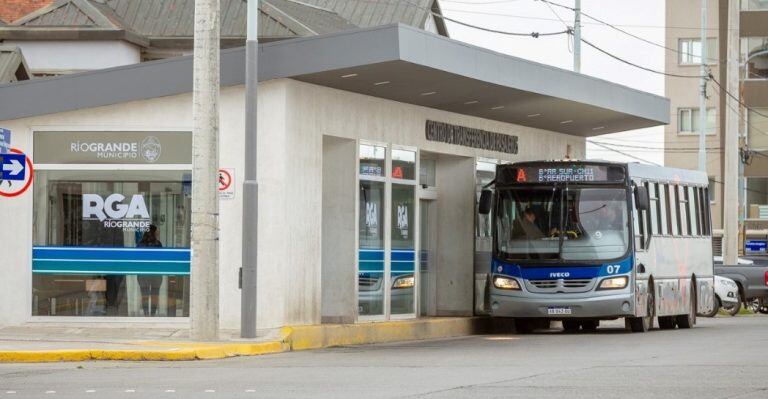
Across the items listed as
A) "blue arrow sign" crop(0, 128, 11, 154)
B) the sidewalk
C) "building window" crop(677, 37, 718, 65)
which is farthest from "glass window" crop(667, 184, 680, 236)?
"building window" crop(677, 37, 718, 65)

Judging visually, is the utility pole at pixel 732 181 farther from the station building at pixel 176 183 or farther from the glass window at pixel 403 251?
the station building at pixel 176 183

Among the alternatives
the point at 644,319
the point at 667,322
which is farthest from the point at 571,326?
the point at 644,319

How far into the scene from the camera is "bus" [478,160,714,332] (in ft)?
86.4

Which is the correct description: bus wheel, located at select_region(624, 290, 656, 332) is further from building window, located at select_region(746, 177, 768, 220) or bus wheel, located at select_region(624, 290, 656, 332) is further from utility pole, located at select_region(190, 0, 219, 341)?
building window, located at select_region(746, 177, 768, 220)

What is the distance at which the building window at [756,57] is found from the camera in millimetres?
73250

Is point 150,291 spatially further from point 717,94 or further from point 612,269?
point 717,94

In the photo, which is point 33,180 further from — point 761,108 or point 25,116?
point 761,108

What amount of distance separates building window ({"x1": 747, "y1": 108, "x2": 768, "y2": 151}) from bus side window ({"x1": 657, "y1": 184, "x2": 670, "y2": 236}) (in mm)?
44719

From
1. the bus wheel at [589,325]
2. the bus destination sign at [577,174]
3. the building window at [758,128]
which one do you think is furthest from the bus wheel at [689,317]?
the building window at [758,128]

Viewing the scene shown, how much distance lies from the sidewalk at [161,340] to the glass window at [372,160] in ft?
8.39

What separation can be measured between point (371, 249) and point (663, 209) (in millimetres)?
6611

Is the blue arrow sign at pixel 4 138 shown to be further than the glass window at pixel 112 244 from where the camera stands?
No

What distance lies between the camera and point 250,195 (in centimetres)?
2105

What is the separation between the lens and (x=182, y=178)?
76.2 ft
